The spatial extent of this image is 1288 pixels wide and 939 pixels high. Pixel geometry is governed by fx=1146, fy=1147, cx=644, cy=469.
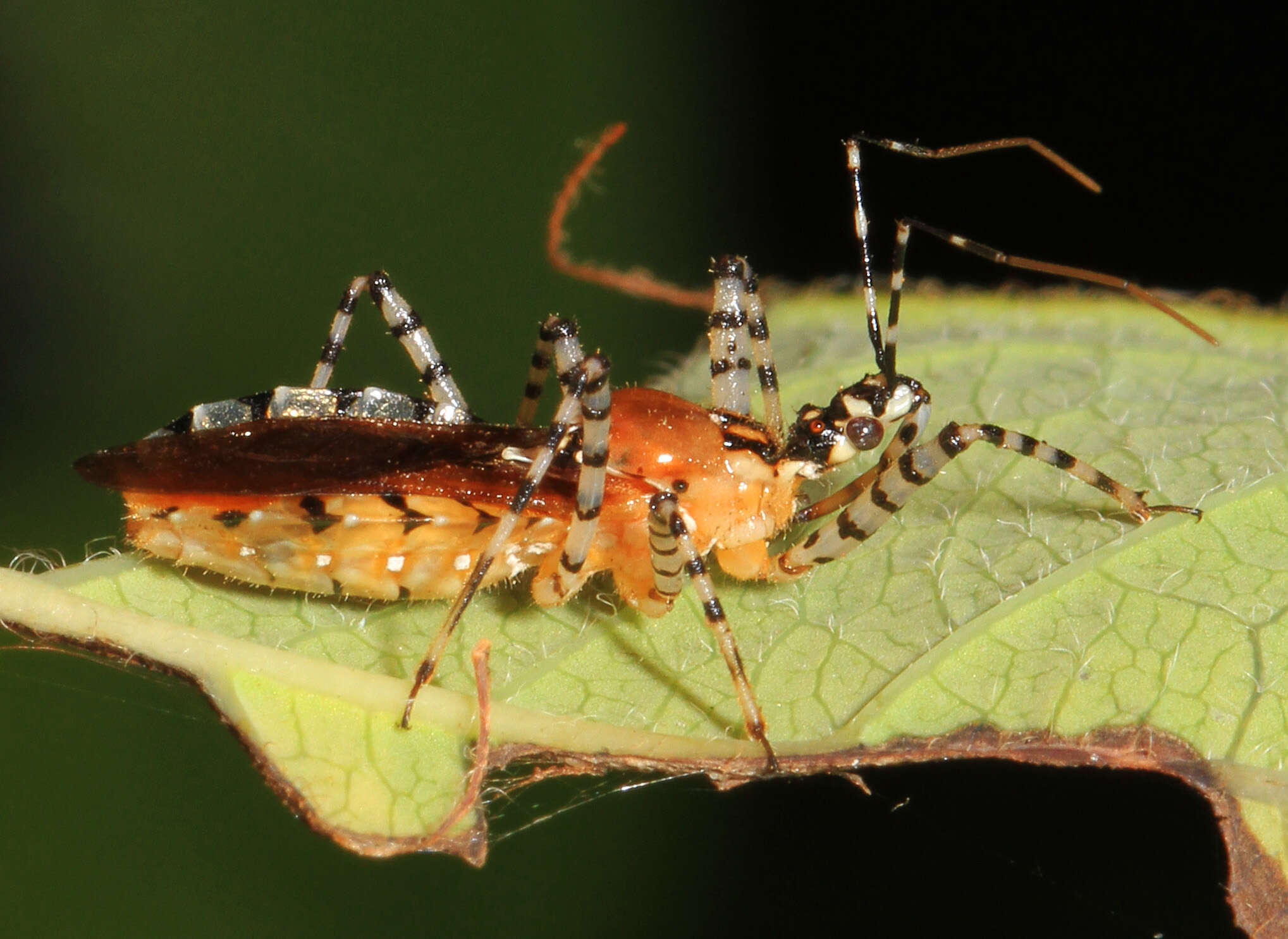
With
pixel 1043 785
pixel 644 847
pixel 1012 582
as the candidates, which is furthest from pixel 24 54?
pixel 1043 785

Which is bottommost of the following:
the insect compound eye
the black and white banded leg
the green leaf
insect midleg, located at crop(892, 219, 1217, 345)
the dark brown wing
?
→ the green leaf

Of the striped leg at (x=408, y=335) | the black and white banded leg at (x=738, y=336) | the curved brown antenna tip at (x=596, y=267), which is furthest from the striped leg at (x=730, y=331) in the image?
the striped leg at (x=408, y=335)

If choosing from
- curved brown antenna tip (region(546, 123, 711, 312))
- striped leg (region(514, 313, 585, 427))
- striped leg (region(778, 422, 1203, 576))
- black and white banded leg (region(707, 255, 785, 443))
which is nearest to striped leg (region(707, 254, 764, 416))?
black and white banded leg (region(707, 255, 785, 443))

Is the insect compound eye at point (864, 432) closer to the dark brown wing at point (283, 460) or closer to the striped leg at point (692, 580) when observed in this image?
the striped leg at point (692, 580)

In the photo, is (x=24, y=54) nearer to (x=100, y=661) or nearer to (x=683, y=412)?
(x=100, y=661)

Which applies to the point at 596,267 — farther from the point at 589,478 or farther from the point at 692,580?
the point at 692,580

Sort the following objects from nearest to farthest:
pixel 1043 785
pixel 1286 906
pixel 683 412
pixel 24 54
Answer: pixel 1286 906 < pixel 1043 785 < pixel 683 412 < pixel 24 54

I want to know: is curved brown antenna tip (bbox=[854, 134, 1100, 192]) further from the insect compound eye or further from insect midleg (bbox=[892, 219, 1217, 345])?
the insect compound eye
